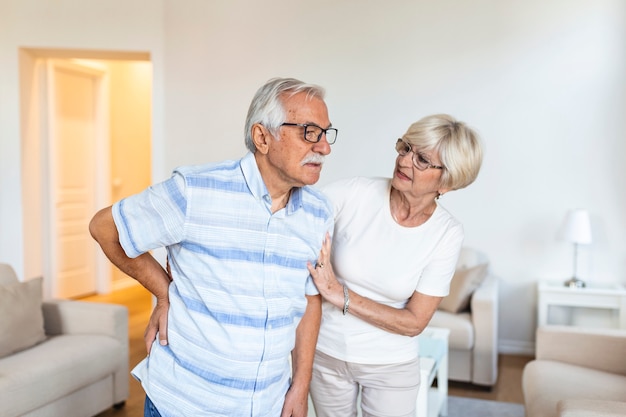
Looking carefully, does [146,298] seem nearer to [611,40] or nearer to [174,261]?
[611,40]

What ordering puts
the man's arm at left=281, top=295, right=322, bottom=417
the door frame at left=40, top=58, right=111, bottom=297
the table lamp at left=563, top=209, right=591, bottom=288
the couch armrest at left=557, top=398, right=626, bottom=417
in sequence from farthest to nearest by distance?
the door frame at left=40, top=58, right=111, bottom=297 < the table lamp at left=563, top=209, right=591, bottom=288 < the couch armrest at left=557, top=398, right=626, bottom=417 < the man's arm at left=281, top=295, right=322, bottom=417

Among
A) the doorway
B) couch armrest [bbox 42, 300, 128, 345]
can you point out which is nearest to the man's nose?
couch armrest [bbox 42, 300, 128, 345]

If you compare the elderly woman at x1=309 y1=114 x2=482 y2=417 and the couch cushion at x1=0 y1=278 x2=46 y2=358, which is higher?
the elderly woman at x1=309 y1=114 x2=482 y2=417

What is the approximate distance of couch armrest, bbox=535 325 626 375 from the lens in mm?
3008

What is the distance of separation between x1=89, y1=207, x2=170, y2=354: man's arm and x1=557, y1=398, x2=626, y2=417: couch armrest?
4.22 ft

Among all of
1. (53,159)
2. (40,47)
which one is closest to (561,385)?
(40,47)

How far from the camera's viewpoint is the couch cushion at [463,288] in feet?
13.6

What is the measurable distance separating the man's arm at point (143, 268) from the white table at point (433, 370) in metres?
1.49

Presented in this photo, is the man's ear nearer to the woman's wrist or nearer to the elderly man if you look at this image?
the elderly man

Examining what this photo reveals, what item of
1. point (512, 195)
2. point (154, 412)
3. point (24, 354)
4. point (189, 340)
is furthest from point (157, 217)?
point (512, 195)

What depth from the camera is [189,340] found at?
1.37 m

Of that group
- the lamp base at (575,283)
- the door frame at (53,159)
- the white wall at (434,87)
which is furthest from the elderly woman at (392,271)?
the door frame at (53,159)

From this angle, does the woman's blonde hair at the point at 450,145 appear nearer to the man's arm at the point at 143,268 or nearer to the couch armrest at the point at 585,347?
the man's arm at the point at 143,268

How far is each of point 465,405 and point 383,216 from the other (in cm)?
227
